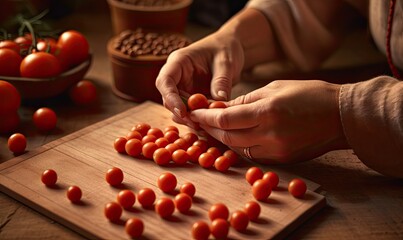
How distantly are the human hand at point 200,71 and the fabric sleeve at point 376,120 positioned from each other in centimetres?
31

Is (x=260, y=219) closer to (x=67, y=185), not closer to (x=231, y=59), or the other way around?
(x=67, y=185)

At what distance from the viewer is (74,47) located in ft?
5.58

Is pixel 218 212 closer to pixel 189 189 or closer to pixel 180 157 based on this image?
pixel 189 189

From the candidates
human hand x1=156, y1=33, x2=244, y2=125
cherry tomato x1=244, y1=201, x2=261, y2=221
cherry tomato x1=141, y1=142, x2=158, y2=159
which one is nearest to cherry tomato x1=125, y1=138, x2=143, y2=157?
cherry tomato x1=141, y1=142, x2=158, y2=159

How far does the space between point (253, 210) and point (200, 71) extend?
0.52 m

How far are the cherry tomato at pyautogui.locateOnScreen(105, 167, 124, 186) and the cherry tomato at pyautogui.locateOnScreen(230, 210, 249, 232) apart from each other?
29 centimetres

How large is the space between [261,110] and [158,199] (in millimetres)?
290

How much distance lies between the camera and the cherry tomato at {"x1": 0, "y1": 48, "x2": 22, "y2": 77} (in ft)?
5.23

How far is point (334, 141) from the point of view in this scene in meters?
1.26

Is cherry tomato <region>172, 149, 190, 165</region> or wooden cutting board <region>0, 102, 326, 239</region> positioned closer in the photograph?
wooden cutting board <region>0, 102, 326, 239</region>

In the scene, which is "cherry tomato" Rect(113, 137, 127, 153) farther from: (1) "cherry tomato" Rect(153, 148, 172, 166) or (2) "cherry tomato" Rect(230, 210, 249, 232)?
(2) "cherry tomato" Rect(230, 210, 249, 232)

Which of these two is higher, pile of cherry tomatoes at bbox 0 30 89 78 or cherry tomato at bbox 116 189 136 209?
pile of cherry tomatoes at bbox 0 30 89 78

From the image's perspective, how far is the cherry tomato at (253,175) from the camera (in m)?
1.22

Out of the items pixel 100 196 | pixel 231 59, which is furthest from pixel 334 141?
pixel 100 196
